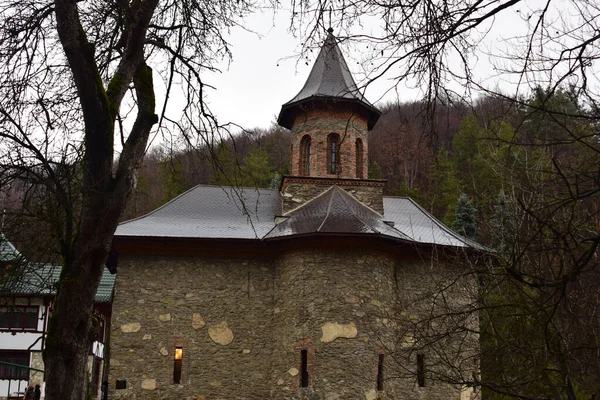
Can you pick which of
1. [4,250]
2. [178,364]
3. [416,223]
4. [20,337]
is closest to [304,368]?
[178,364]

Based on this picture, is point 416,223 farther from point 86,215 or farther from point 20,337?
point 20,337

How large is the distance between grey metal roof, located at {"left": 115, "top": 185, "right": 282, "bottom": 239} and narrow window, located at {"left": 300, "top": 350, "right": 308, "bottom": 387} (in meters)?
2.89

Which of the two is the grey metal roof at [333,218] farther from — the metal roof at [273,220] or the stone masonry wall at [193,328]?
the stone masonry wall at [193,328]

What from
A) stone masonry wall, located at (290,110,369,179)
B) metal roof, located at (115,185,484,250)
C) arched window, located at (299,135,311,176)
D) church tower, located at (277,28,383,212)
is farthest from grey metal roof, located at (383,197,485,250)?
arched window, located at (299,135,311,176)

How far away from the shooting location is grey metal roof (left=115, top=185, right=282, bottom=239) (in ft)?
48.3

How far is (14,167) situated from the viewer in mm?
5625

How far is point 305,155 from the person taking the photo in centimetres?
1788

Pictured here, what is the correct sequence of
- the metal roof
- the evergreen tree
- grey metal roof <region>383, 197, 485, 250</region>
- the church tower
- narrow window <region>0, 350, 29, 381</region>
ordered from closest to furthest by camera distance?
1. the metal roof
2. grey metal roof <region>383, 197, 485, 250</region>
3. the church tower
4. narrow window <region>0, 350, 29, 381</region>
5. the evergreen tree

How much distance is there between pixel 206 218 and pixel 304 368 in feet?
15.5

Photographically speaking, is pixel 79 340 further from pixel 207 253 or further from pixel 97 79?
pixel 207 253

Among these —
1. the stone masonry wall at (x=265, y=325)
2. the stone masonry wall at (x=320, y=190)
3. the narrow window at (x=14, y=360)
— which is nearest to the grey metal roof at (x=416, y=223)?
the stone masonry wall at (x=320, y=190)

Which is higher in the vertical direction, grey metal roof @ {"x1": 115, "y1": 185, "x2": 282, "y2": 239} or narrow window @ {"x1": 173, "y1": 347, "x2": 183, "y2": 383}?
grey metal roof @ {"x1": 115, "y1": 185, "x2": 282, "y2": 239}

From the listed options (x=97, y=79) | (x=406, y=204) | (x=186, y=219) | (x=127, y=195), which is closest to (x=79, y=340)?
(x=127, y=195)

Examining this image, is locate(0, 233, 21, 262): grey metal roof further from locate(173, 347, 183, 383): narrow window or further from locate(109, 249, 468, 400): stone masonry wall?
locate(173, 347, 183, 383): narrow window
